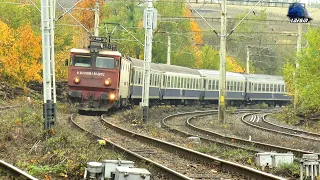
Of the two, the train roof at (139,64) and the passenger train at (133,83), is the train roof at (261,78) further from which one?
the train roof at (139,64)

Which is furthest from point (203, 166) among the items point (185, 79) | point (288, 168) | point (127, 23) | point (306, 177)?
point (127, 23)

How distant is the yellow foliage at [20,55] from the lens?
1387 inches

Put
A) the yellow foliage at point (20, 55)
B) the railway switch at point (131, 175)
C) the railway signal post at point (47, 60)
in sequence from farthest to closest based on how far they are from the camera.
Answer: the yellow foliage at point (20, 55) < the railway signal post at point (47, 60) < the railway switch at point (131, 175)

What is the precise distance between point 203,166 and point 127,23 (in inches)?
1977

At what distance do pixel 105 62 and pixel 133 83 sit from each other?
17.9 ft

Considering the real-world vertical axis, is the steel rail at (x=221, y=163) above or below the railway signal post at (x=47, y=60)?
below

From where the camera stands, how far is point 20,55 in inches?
1409

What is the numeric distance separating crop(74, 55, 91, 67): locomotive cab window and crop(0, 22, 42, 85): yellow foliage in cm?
820

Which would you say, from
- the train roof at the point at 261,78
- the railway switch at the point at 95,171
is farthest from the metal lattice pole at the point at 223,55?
the train roof at the point at 261,78

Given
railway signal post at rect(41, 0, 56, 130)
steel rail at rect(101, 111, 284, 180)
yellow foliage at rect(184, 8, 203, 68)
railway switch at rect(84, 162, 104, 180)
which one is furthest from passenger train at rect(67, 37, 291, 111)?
railway switch at rect(84, 162, 104, 180)

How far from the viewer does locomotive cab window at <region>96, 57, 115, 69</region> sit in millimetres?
28125

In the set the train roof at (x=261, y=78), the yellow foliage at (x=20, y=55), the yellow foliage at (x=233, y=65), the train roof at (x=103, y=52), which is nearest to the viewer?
the train roof at (x=103, y=52)

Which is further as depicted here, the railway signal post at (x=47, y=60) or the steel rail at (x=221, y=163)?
the railway signal post at (x=47, y=60)

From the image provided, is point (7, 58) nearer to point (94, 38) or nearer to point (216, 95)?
point (94, 38)
